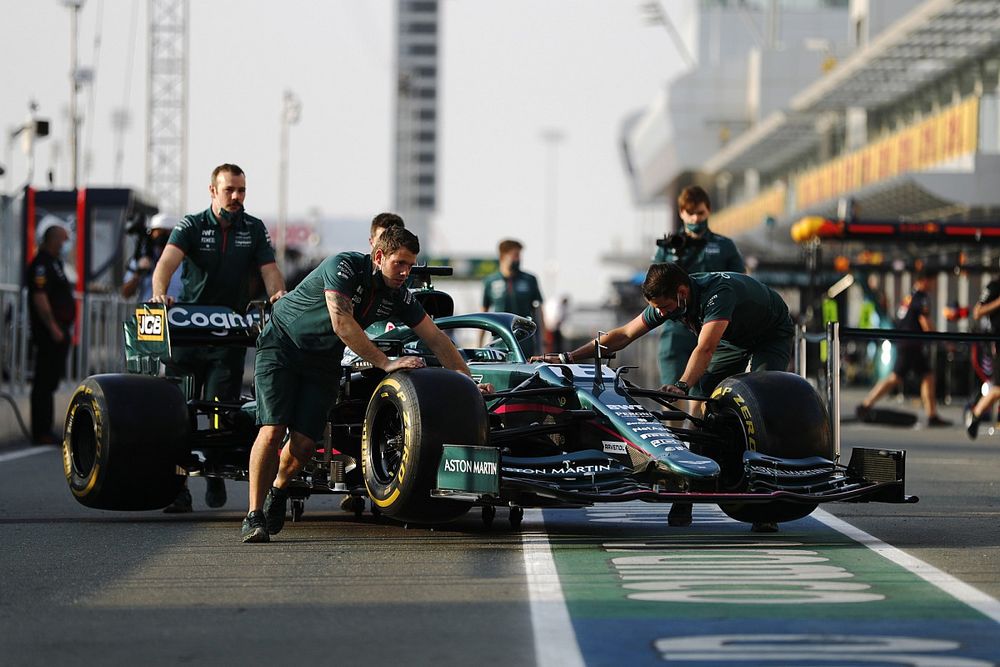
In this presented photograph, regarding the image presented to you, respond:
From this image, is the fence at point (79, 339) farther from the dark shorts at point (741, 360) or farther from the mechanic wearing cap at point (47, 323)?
the dark shorts at point (741, 360)

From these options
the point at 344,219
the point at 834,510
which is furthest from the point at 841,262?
the point at 344,219

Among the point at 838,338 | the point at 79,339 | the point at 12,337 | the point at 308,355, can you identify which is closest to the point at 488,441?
the point at 308,355

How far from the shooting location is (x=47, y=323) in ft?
52.0

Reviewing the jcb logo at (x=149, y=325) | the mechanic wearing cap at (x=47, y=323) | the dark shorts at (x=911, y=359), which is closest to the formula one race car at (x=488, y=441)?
the jcb logo at (x=149, y=325)

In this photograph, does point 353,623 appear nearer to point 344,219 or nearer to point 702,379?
point 702,379

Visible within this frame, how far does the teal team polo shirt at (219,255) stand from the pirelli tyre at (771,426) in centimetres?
308

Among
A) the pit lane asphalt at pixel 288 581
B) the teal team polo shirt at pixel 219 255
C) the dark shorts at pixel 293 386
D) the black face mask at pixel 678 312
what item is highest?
the teal team polo shirt at pixel 219 255

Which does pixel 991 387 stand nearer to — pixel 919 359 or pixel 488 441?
pixel 919 359

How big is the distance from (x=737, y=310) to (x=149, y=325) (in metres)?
3.28

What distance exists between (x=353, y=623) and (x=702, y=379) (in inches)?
189

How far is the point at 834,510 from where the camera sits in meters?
11.2

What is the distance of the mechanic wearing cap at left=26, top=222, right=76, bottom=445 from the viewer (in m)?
15.9

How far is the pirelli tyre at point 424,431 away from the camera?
866cm

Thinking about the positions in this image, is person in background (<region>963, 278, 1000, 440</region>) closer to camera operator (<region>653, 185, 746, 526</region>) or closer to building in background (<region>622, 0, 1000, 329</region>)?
building in background (<region>622, 0, 1000, 329</region>)
